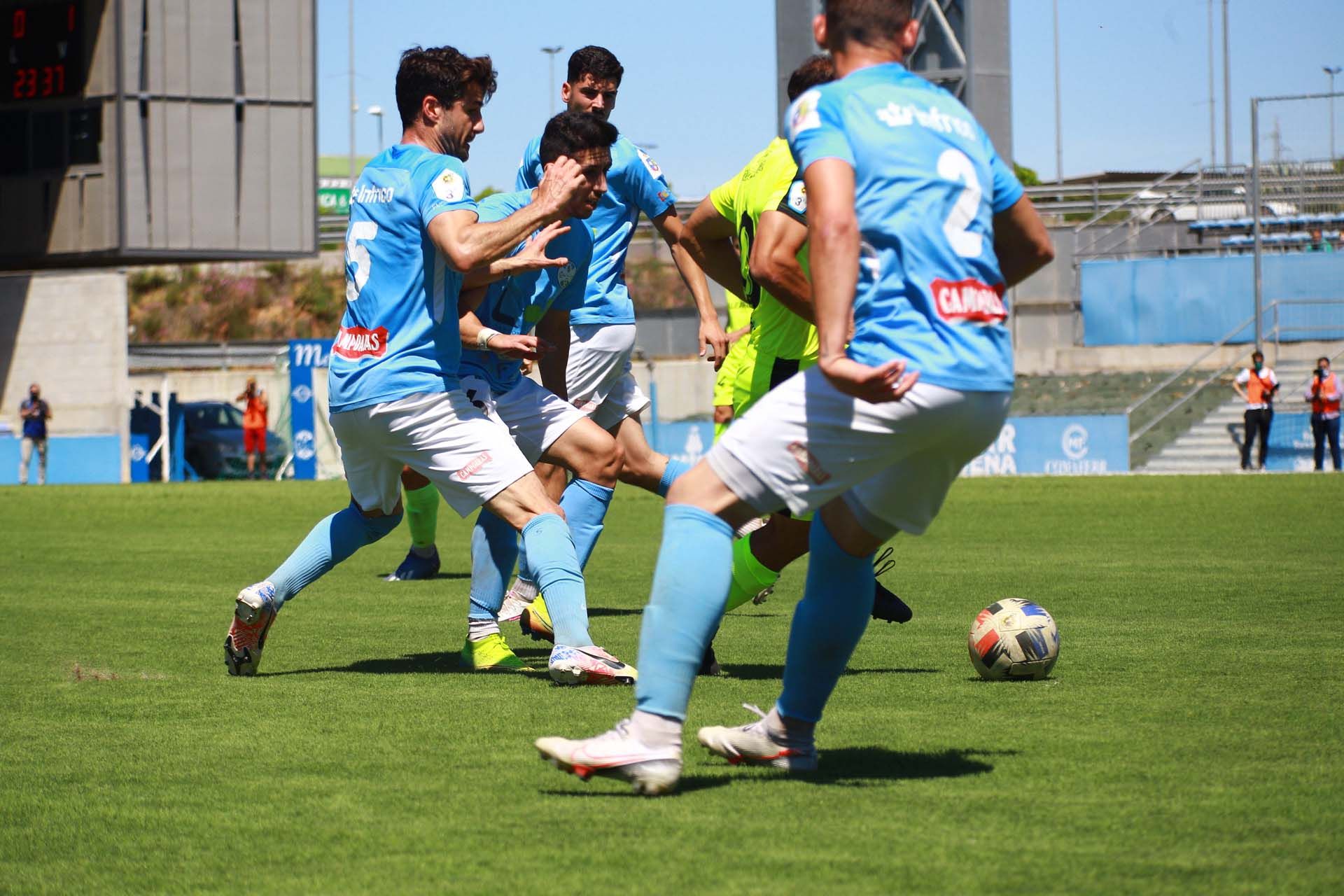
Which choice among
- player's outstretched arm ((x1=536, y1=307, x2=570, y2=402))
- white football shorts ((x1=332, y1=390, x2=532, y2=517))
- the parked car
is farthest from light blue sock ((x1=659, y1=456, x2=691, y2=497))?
the parked car

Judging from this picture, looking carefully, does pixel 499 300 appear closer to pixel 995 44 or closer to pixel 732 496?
pixel 732 496

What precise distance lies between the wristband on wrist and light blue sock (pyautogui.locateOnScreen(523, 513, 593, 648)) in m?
0.78

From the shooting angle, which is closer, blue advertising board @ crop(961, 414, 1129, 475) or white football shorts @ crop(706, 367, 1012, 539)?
white football shorts @ crop(706, 367, 1012, 539)

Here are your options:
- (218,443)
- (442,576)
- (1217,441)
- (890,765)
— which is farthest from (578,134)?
(218,443)

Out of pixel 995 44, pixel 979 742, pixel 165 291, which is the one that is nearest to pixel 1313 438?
pixel 995 44

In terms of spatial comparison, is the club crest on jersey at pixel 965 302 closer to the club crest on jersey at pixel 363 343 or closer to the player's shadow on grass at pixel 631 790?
the player's shadow on grass at pixel 631 790

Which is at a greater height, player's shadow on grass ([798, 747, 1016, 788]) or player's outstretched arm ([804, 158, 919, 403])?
player's outstretched arm ([804, 158, 919, 403])

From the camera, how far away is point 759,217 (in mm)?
5832

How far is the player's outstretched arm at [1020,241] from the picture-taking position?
4121 millimetres

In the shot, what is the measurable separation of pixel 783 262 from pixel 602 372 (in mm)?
2865

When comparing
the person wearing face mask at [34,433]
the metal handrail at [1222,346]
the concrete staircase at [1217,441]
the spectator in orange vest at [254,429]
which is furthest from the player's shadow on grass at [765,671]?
the person wearing face mask at [34,433]

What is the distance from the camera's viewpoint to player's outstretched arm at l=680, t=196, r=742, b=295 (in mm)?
6496

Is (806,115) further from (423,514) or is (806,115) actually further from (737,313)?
(423,514)

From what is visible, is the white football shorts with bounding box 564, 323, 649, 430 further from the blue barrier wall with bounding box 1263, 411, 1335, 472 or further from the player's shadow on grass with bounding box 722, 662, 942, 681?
the blue barrier wall with bounding box 1263, 411, 1335, 472
